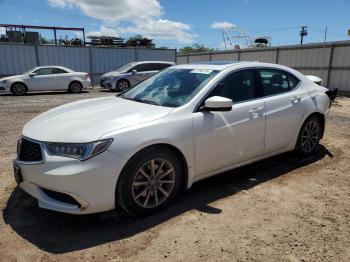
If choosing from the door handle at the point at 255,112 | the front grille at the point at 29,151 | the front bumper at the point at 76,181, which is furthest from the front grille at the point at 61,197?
the door handle at the point at 255,112

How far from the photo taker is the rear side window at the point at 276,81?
177 inches

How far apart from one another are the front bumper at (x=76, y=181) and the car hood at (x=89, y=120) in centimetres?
22

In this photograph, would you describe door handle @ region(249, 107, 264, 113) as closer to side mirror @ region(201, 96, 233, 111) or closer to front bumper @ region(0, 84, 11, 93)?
side mirror @ region(201, 96, 233, 111)

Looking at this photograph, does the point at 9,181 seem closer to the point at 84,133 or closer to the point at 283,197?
the point at 84,133

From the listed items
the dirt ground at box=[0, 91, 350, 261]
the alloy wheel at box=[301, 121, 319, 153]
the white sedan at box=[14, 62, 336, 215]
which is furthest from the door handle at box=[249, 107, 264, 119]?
the alloy wheel at box=[301, 121, 319, 153]

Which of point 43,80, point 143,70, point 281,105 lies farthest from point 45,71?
point 281,105

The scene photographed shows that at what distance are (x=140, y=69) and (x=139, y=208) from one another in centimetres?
1489

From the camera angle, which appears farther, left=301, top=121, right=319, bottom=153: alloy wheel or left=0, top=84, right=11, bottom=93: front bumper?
left=0, top=84, right=11, bottom=93: front bumper

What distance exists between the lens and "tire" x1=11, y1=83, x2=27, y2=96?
1506 centimetres

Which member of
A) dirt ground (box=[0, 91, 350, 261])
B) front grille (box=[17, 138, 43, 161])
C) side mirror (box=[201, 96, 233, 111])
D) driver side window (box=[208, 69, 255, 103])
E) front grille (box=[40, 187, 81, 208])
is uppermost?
driver side window (box=[208, 69, 255, 103])

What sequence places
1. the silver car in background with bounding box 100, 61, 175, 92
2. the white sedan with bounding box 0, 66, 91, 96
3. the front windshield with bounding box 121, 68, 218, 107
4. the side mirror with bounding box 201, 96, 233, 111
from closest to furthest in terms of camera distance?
the side mirror with bounding box 201, 96, 233, 111
the front windshield with bounding box 121, 68, 218, 107
the white sedan with bounding box 0, 66, 91, 96
the silver car in background with bounding box 100, 61, 175, 92

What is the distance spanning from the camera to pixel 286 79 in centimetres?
489

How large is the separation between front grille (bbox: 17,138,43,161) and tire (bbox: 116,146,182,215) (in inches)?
32.2

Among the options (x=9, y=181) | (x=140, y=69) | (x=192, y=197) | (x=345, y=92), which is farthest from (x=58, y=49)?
(x=192, y=197)
